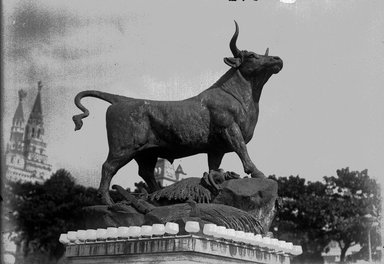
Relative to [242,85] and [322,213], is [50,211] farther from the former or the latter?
[242,85]

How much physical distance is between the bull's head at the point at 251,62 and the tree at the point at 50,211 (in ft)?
59.0

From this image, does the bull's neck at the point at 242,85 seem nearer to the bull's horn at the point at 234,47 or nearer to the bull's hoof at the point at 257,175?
the bull's horn at the point at 234,47

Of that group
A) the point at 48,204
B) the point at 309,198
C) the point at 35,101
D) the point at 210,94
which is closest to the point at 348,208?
the point at 309,198

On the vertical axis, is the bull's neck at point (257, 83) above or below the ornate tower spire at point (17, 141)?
below

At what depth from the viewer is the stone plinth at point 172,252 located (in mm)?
7844

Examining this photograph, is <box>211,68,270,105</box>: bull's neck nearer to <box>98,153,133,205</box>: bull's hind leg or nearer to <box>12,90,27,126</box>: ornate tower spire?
<box>98,153,133,205</box>: bull's hind leg

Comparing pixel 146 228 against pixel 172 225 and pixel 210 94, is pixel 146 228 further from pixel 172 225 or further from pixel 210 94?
pixel 210 94

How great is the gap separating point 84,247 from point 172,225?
168 cm

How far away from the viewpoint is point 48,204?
97.2ft

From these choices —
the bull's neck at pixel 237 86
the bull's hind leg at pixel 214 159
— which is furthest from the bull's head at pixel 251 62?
the bull's hind leg at pixel 214 159

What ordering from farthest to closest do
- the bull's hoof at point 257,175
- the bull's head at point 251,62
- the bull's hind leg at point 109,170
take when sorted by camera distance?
the bull's head at point 251,62
the bull's hind leg at point 109,170
the bull's hoof at point 257,175

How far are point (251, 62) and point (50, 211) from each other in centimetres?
2125

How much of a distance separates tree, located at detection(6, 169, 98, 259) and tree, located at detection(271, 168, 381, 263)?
8830 millimetres

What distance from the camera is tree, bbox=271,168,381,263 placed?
2997 centimetres
